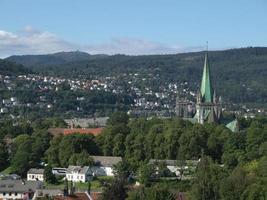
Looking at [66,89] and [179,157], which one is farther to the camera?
[66,89]

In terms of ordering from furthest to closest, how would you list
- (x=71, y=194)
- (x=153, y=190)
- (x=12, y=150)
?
1. (x=12, y=150)
2. (x=71, y=194)
3. (x=153, y=190)

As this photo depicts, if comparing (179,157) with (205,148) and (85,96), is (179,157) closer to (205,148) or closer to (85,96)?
(205,148)

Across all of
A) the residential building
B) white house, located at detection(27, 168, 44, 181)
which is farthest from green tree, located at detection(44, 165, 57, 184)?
the residential building

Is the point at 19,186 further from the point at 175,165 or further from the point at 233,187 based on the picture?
the point at 233,187

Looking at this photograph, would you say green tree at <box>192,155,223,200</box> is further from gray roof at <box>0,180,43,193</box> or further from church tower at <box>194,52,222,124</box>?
church tower at <box>194,52,222,124</box>

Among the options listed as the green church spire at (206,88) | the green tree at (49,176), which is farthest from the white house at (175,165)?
the green church spire at (206,88)

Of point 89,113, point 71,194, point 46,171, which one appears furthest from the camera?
point 89,113

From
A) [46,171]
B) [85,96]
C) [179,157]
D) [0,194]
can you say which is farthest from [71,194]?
[85,96]
